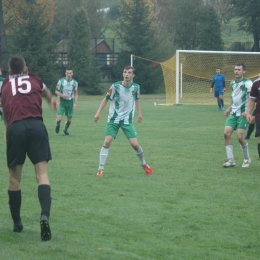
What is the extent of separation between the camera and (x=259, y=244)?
631 centimetres

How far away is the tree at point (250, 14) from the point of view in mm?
53594

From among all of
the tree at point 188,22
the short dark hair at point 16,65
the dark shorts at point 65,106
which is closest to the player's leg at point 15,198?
the short dark hair at point 16,65

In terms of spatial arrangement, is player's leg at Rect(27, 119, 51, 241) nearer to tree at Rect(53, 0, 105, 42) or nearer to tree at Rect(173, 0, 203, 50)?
tree at Rect(173, 0, 203, 50)

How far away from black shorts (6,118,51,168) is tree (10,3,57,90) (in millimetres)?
41173

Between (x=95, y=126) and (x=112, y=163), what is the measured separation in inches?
349

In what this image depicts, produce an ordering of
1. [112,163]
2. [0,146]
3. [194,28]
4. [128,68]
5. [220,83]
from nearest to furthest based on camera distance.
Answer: [128,68], [112,163], [0,146], [220,83], [194,28]

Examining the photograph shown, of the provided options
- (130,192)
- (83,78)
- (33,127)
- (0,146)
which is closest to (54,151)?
(0,146)

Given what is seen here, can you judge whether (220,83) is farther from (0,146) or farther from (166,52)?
(166,52)

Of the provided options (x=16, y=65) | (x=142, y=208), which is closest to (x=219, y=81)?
(x=142, y=208)

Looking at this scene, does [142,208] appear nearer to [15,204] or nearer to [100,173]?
[15,204]

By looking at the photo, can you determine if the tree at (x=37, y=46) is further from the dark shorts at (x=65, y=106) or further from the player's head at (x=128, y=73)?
the player's head at (x=128, y=73)

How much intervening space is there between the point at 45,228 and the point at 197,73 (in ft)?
105

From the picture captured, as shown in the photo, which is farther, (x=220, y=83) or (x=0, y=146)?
(x=220, y=83)

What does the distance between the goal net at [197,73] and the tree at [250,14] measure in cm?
1600
